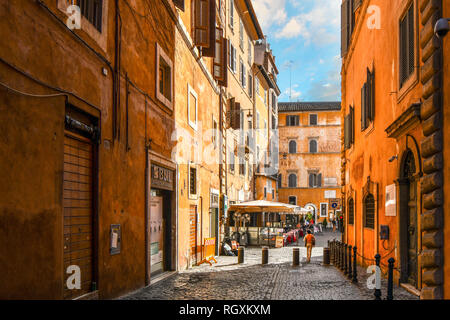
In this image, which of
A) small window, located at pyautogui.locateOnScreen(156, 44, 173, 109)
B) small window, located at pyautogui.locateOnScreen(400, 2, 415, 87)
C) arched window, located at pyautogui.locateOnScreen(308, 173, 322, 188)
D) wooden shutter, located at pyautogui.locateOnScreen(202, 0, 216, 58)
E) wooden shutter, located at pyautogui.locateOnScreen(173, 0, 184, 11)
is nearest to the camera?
small window, located at pyautogui.locateOnScreen(400, 2, 415, 87)

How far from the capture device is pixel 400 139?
1073 cm

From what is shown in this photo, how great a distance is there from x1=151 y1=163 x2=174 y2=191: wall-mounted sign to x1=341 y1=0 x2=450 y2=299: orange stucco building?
17.0 feet

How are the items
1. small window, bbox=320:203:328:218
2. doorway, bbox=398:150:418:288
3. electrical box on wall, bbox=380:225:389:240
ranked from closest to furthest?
1. doorway, bbox=398:150:418:288
2. electrical box on wall, bbox=380:225:389:240
3. small window, bbox=320:203:328:218

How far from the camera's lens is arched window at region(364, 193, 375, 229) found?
1477 centimetres

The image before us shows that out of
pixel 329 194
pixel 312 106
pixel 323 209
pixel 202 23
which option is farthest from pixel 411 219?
pixel 312 106

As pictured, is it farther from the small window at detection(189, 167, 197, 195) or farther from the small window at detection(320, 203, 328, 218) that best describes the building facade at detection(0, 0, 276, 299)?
the small window at detection(320, 203, 328, 218)

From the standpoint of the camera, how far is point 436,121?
24.6 feet

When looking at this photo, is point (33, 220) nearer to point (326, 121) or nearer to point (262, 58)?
point (262, 58)

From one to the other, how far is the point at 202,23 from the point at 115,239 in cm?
923

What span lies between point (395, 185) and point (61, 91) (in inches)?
306

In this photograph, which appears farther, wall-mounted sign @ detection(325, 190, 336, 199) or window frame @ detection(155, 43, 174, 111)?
wall-mounted sign @ detection(325, 190, 336, 199)

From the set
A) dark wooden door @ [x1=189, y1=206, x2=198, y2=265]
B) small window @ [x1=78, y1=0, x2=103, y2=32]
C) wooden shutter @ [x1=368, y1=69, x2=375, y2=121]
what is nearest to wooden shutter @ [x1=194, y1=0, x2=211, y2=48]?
wooden shutter @ [x1=368, y1=69, x2=375, y2=121]

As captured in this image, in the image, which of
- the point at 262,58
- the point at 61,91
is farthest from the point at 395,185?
the point at 262,58

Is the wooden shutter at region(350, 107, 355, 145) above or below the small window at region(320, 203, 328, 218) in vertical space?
above
